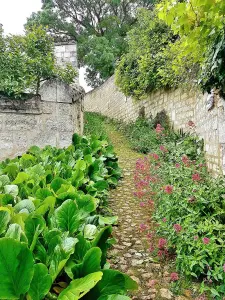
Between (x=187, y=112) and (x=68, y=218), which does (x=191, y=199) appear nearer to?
(x=68, y=218)

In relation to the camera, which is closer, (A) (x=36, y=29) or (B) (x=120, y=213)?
(B) (x=120, y=213)

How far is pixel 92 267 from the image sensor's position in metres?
1.10

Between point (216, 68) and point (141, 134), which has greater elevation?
point (216, 68)

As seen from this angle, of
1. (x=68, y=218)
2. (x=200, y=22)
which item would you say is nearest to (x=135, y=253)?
(x=68, y=218)

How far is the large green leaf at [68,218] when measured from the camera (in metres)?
1.42

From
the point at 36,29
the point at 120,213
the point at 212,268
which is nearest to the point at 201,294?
the point at 212,268

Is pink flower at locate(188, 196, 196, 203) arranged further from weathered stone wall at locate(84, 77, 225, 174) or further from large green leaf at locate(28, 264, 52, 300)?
large green leaf at locate(28, 264, 52, 300)

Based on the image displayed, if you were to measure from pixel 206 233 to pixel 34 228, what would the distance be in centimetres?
142

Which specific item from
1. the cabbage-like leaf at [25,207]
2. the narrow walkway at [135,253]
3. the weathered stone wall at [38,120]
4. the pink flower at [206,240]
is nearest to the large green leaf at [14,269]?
the cabbage-like leaf at [25,207]

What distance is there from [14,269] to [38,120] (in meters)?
2.93

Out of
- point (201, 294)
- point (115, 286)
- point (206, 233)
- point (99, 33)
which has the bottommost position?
point (201, 294)

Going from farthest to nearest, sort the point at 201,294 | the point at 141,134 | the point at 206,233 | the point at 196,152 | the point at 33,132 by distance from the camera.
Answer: the point at 141,134, the point at 196,152, the point at 33,132, the point at 206,233, the point at 201,294

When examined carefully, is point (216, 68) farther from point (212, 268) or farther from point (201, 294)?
point (201, 294)

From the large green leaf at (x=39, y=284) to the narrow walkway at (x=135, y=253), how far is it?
1.04 m
